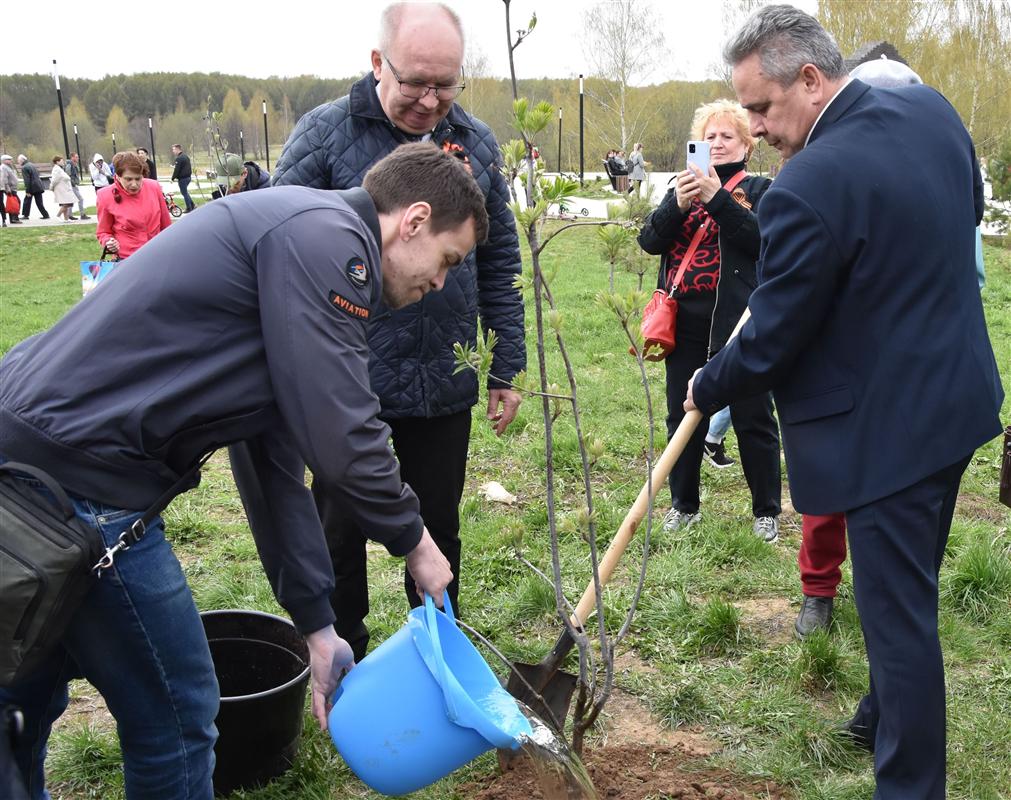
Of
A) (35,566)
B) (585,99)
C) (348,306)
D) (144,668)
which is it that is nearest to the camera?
(35,566)

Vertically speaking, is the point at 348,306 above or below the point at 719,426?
above

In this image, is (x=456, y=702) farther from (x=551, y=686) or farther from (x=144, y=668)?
(x=551, y=686)

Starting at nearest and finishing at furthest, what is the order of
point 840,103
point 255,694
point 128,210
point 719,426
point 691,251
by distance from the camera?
point 840,103 < point 255,694 < point 691,251 < point 719,426 < point 128,210

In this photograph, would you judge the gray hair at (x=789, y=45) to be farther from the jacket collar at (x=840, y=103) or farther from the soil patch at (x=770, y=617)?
the soil patch at (x=770, y=617)

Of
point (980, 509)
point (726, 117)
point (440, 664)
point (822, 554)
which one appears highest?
point (726, 117)

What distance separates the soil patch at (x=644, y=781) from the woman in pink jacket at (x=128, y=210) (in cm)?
690

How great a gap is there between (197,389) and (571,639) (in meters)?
1.45

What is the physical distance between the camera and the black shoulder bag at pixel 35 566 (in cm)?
167

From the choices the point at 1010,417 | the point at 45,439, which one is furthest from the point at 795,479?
the point at 1010,417

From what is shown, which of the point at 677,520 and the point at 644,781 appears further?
the point at 677,520

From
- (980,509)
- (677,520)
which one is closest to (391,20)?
(677,520)

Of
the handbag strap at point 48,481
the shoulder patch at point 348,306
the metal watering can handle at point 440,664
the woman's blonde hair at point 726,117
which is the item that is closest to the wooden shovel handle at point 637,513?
the metal watering can handle at point 440,664

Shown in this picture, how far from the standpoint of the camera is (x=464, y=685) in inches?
87.7

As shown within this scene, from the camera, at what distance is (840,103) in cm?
241
